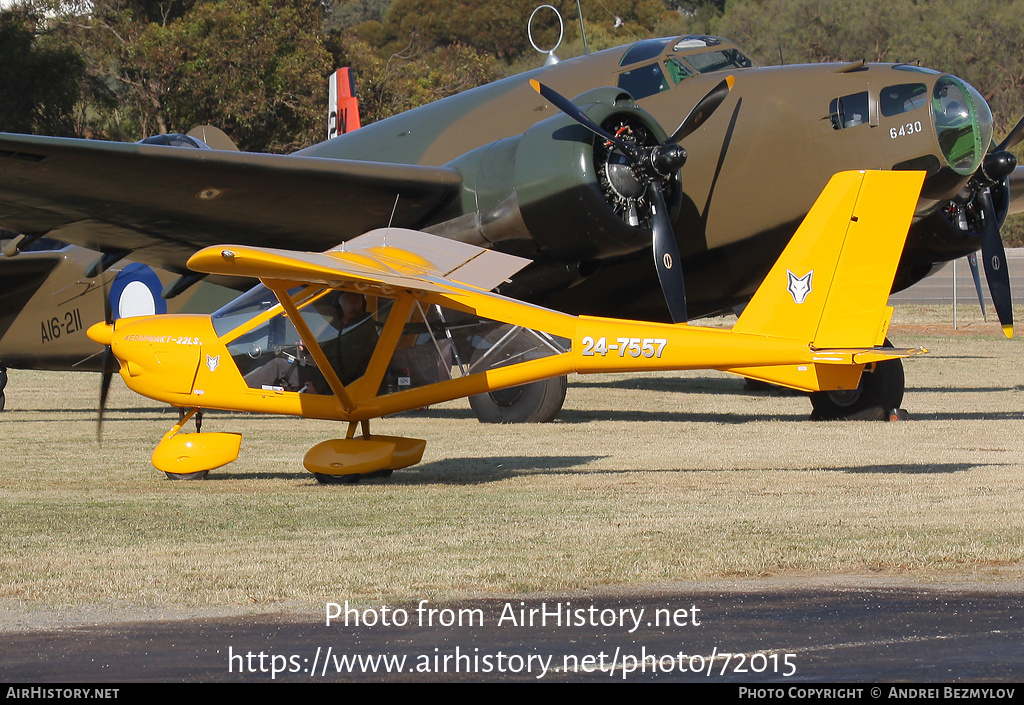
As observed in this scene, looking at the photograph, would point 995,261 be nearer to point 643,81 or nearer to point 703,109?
point 703,109

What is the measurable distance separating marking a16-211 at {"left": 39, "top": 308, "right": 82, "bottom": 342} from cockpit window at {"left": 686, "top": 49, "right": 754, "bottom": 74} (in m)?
9.70

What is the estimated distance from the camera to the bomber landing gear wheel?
11719 millimetres

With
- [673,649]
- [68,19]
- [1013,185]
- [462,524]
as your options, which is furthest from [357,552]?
[68,19]

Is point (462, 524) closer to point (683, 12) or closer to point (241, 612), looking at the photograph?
point (241, 612)

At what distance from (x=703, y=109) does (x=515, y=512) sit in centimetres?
686

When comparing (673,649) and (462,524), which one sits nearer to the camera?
(673,649)

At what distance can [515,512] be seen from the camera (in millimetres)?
9727

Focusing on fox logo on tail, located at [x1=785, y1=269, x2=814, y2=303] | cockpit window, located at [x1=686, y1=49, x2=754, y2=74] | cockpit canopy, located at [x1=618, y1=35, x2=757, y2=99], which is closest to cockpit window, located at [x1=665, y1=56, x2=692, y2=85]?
cockpit canopy, located at [x1=618, y1=35, x2=757, y2=99]

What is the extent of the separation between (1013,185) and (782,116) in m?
6.45

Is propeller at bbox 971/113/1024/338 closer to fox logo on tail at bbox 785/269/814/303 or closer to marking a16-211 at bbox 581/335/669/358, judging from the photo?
fox logo on tail at bbox 785/269/814/303

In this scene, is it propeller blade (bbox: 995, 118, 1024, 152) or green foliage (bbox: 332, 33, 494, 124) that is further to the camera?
Result: green foliage (bbox: 332, 33, 494, 124)

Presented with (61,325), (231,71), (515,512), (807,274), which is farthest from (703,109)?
(231,71)

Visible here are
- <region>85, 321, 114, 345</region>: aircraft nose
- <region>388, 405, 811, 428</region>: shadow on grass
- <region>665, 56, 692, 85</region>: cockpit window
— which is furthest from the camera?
<region>388, 405, 811, 428</region>: shadow on grass

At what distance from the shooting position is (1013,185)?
63.9ft
